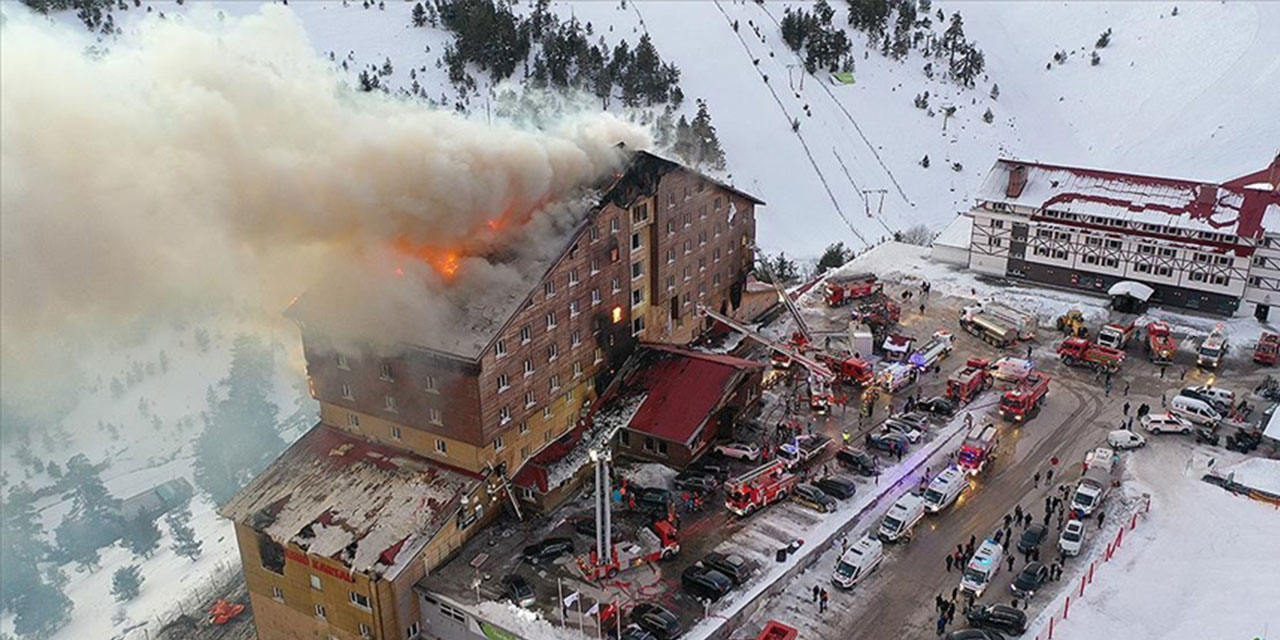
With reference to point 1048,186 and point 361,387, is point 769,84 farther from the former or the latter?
point 361,387

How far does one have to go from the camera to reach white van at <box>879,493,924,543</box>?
41719 millimetres

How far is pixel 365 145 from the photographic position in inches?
1511

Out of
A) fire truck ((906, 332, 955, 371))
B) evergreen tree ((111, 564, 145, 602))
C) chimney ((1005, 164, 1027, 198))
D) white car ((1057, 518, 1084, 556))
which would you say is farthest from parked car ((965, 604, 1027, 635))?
evergreen tree ((111, 564, 145, 602))

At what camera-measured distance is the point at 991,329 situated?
198ft

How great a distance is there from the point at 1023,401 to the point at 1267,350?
57.8ft

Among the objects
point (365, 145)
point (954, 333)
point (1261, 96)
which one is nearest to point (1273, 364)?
point (954, 333)

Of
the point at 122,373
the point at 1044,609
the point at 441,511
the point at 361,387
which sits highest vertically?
the point at 361,387

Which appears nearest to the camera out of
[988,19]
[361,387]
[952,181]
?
[361,387]

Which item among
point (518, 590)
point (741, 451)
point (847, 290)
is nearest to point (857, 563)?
point (741, 451)

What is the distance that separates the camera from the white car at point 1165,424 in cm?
4978

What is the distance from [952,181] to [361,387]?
269 ft

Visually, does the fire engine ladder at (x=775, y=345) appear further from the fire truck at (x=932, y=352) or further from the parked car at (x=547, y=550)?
the parked car at (x=547, y=550)

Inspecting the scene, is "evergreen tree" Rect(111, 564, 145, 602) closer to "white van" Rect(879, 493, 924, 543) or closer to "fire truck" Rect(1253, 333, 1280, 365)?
"white van" Rect(879, 493, 924, 543)

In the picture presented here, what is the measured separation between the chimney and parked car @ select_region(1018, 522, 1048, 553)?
110ft
